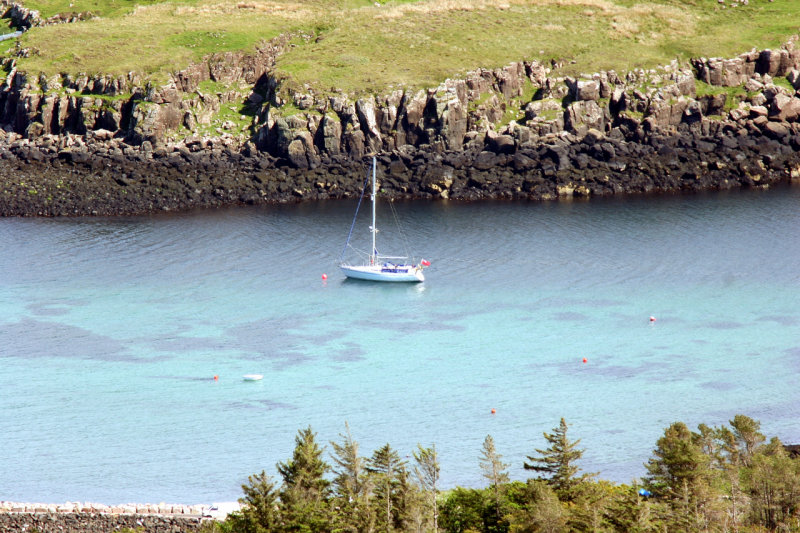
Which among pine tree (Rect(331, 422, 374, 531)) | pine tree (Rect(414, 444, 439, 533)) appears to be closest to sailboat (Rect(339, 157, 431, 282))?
pine tree (Rect(414, 444, 439, 533))

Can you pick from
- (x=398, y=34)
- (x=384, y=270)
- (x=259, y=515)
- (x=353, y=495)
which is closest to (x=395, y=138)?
(x=398, y=34)

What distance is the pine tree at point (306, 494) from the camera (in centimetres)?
3469

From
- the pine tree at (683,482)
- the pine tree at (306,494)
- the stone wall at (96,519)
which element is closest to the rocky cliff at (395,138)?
the stone wall at (96,519)

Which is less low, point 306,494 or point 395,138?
point 395,138

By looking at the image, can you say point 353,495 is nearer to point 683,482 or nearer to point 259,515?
point 259,515

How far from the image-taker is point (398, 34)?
445ft

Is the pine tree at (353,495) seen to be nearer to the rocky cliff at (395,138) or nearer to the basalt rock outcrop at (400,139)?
the basalt rock outcrop at (400,139)

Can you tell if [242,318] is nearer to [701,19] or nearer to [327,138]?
[327,138]

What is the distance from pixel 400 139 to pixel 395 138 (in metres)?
0.67

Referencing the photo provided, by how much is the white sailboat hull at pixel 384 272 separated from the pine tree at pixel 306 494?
1720 inches

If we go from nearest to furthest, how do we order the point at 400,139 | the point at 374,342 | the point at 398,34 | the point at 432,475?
the point at 432,475
the point at 374,342
the point at 400,139
the point at 398,34

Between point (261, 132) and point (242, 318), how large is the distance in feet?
164

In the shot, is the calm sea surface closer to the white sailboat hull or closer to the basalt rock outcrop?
the white sailboat hull

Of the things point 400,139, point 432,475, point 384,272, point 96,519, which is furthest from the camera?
point 400,139
